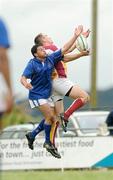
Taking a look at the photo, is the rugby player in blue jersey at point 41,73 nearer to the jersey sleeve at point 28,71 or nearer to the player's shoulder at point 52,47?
the jersey sleeve at point 28,71

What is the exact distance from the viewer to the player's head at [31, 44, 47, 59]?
16828 millimetres

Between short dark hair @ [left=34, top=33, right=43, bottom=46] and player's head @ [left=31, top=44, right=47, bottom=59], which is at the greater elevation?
short dark hair @ [left=34, top=33, right=43, bottom=46]

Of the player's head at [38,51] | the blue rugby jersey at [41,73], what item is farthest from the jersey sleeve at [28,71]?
the player's head at [38,51]

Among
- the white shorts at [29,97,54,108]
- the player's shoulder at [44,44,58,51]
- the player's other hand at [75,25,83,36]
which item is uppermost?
the player's other hand at [75,25,83,36]

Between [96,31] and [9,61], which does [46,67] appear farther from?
[96,31]

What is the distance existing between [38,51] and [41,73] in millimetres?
371

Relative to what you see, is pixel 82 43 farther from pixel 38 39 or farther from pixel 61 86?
pixel 61 86

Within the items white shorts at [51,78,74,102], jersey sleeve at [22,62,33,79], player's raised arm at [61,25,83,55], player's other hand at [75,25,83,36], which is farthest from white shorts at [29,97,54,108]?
player's other hand at [75,25,83,36]

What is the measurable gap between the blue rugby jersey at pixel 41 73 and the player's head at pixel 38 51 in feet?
0.28

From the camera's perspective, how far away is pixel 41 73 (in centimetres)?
1698

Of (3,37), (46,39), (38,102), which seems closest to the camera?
(3,37)

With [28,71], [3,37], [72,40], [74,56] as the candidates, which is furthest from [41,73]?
[3,37]

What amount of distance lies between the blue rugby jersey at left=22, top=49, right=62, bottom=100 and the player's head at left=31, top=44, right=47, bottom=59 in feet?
0.28

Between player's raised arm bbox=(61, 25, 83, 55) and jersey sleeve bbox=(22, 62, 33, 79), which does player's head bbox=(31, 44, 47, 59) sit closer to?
jersey sleeve bbox=(22, 62, 33, 79)
